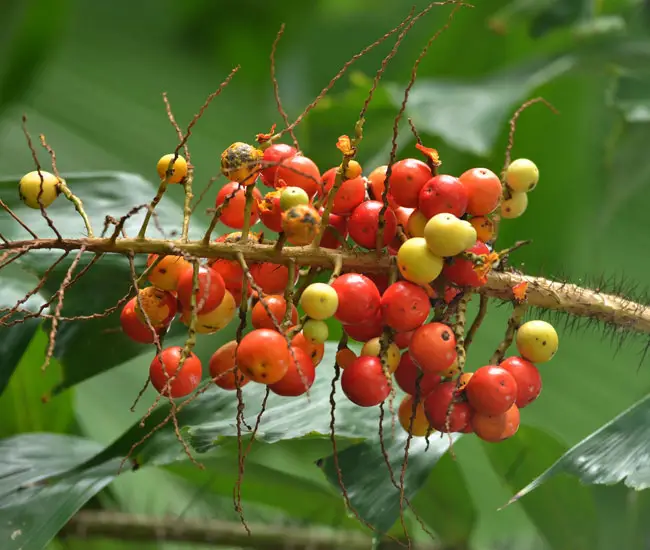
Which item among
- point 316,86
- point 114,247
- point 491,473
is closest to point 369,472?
point 114,247

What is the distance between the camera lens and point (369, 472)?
0.86 metres

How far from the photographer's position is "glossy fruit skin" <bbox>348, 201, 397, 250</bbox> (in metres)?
0.69

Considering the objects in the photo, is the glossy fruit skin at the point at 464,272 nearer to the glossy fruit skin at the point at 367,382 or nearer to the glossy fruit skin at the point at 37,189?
the glossy fruit skin at the point at 367,382

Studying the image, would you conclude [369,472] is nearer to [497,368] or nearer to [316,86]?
[497,368]

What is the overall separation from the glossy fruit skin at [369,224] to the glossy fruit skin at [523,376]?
5.9 inches

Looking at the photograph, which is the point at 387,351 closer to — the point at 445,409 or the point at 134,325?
the point at 445,409

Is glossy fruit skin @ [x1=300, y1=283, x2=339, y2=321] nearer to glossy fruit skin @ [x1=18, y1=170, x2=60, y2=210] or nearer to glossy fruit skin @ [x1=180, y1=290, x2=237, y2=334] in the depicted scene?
glossy fruit skin @ [x1=180, y1=290, x2=237, y2=334]

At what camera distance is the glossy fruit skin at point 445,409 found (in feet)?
2.27

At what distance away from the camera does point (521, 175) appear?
2.38 feet

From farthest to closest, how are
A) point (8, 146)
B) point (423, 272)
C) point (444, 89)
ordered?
point (8, 146)
point (444, 89)
point (423, 272)

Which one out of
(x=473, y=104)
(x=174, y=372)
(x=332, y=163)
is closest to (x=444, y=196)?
(x=174, y=372)

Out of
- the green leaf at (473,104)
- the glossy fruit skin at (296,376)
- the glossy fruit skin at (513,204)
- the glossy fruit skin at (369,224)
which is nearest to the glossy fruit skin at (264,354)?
the glossy fruit skin at (296,376)

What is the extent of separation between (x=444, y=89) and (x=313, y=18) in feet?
2.79

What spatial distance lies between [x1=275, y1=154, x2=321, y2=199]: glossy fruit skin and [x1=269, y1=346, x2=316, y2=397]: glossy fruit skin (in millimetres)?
145
